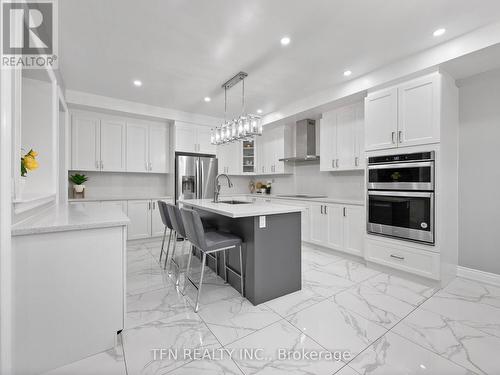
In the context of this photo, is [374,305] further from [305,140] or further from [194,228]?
[305,140]

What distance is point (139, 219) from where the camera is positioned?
14.3ft

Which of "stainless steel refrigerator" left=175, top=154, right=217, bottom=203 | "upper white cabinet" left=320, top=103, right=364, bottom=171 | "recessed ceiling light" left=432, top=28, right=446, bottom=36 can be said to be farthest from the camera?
"stainless steel refrigerator" left=175, top=154, right=217, bottom=203

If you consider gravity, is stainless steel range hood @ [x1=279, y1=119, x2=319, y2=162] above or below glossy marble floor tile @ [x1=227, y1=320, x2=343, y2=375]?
above

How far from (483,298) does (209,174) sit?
14.5ft

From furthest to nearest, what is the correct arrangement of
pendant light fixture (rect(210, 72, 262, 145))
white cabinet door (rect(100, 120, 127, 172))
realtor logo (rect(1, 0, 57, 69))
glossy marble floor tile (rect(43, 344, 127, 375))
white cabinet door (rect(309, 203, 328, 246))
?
white cabinet door (rect(100, 120, 127, 172)) < white cabinet door (rect(309, 203, 328, 246)) < pendant light fixture (rect(210, 72, 262, 145)) < glossy marble floor tile (rect(43, 344, 127, 375)) < realtor logo (rect(1, 0, 57, 69))

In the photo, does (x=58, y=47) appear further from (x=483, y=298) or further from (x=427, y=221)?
(x=483, y=298)

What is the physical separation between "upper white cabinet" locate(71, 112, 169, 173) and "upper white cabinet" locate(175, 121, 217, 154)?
0.39 m

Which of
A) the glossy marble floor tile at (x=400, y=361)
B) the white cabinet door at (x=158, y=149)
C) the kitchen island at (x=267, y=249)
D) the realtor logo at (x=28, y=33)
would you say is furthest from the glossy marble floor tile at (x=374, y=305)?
the white cabinet door at (x=158, y=149)

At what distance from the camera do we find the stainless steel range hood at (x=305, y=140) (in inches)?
180

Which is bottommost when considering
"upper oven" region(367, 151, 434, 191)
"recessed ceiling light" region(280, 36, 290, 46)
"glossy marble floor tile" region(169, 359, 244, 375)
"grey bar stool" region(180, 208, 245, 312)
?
"glossy marble floor tile" region(169, 359, 244, 375)

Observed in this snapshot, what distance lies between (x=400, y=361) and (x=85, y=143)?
511 centimetres

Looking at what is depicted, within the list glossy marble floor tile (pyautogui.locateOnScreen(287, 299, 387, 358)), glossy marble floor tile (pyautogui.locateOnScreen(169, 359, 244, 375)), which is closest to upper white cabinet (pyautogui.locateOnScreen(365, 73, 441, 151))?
glossy marble floor tile (pyautogui.locateOnScreen(287, 299, 387, 358))

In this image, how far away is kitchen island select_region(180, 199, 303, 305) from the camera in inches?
84.8

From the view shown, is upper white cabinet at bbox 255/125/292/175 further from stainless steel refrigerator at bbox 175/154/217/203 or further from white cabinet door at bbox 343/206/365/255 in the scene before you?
white cabinet door at bbox 343/206/365/255
